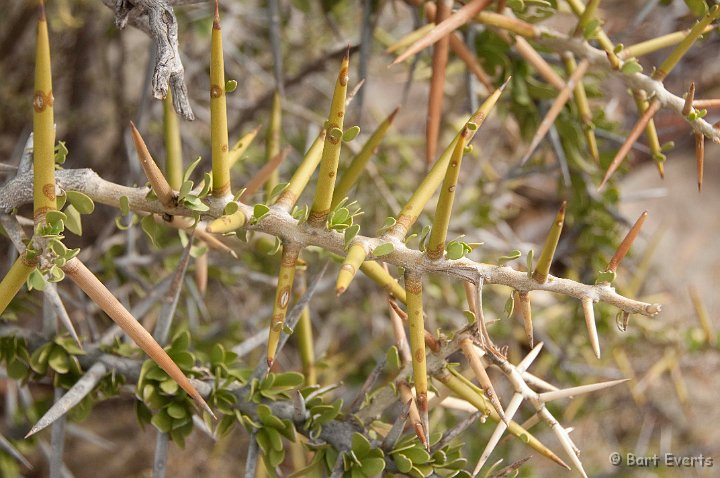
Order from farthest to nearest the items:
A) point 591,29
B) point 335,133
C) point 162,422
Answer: point 591,29 < point 162,422 < point 335,133

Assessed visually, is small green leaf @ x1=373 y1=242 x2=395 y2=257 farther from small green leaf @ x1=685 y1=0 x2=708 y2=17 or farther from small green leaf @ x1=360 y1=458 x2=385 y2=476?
small green leaf @ x1=685 y1=0 x2=708 y2=17

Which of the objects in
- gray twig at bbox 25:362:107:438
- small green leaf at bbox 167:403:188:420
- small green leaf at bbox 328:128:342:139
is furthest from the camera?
small green leaf at bbox 167:403:188:420

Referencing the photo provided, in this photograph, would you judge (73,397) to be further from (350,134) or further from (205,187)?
(350,134)

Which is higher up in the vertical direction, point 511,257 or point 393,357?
point 511,257

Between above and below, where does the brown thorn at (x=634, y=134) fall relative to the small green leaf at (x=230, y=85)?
below

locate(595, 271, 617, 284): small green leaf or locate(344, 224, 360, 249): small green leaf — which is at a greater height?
locate(344, 224, 360, 249): small green leaf

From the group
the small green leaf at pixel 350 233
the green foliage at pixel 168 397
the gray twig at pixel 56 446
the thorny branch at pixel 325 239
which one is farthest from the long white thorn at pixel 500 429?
the gray twig at pixel 56 446

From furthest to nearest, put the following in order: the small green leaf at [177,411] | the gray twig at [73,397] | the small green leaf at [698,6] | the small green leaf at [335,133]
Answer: the small green leaf at [698,6], the small green leaf at [177,411], the gray twig at [73,397], the small green leaf at [335,133]

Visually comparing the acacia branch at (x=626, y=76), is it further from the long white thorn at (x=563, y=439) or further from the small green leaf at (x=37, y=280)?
the small green leaf at (x=37, y=280)

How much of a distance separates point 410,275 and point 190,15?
47.7 inches

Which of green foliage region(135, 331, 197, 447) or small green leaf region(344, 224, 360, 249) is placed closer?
small green leaf region(344, 224, 360, 249)

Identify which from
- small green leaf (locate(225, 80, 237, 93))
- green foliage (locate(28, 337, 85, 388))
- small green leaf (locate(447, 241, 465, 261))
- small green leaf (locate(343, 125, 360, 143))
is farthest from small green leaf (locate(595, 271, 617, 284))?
green foliage (locate(28, 337, 85, 388))

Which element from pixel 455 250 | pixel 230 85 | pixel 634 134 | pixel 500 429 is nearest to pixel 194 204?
pixel 230 85

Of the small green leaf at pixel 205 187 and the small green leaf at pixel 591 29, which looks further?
the small green leaf at pixel 591 29
